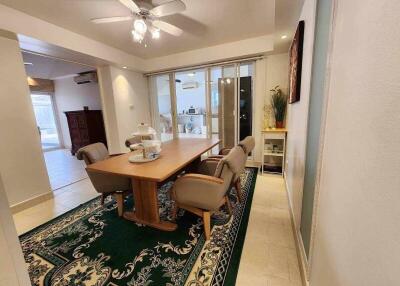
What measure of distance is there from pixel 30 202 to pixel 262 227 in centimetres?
308

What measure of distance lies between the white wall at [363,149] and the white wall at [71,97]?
5976 millimetres

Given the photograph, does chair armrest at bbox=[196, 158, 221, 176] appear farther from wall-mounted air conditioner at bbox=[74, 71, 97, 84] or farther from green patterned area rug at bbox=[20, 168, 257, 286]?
wall-mounted air conditioner at bbox=[74, 71, 97, 84]

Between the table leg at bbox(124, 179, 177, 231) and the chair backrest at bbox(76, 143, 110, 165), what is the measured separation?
611 millimetres

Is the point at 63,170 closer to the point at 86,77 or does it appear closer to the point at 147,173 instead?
the point at 86,77

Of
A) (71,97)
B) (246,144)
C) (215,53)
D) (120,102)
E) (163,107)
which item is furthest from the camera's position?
(71,97)

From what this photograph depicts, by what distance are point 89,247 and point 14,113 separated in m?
2.05

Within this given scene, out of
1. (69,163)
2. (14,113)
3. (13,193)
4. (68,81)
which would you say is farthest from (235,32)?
(68,81)

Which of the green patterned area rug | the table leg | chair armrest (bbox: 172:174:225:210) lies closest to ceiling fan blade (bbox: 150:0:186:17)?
chair armrest (bbox: 172:174:225:210)

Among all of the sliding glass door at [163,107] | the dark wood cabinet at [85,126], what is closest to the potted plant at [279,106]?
the sliding glass door at [163,107]

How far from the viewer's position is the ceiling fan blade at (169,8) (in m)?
1.71

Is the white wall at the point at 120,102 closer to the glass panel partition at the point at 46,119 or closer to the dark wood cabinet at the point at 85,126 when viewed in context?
the dark wood cabinet at the point at 85,126

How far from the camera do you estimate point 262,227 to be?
192 cm

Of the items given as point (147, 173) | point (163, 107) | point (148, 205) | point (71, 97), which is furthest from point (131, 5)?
point (71, 97)

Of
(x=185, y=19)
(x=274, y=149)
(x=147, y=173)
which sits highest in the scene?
(x=185, y=19)
